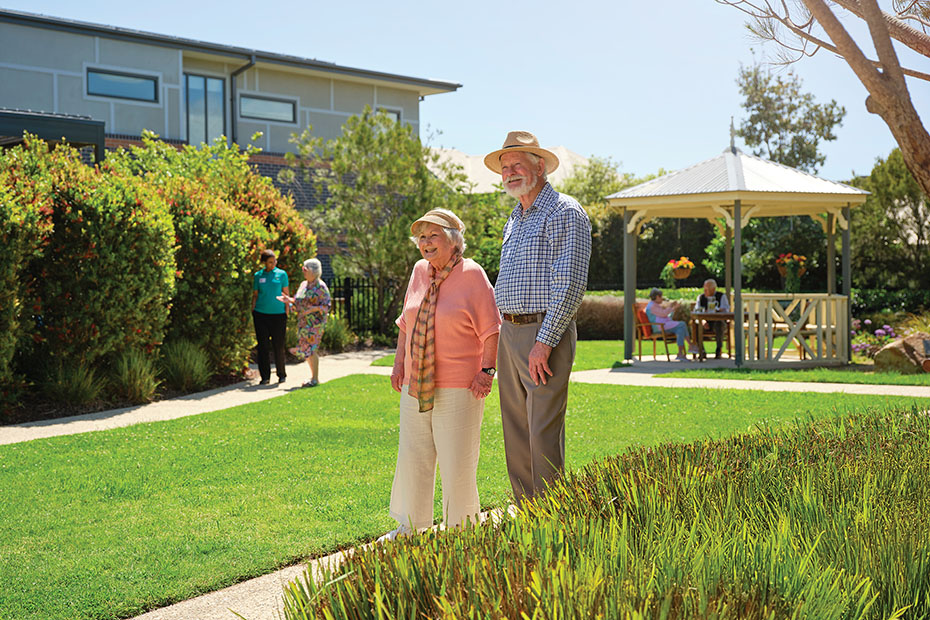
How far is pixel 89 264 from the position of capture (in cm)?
1021

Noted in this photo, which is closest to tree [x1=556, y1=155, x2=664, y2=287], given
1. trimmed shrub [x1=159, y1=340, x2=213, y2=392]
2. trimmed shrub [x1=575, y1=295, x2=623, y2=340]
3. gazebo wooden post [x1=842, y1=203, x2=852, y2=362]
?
trimmed shrub [x1=575, y1=295, x2=623, y2=340]

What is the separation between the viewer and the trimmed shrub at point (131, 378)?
10750mm

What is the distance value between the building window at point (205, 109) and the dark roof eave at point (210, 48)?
46.1 inches

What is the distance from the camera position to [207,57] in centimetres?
2472

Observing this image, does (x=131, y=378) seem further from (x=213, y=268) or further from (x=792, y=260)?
(x=792, y=260)

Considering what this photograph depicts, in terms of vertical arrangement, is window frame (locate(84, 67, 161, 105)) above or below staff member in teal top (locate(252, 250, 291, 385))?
above

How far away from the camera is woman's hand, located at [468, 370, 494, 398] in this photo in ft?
15.1

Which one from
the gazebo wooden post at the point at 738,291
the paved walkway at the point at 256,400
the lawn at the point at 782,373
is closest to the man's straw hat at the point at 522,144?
the paved walkway at the point at 256,400

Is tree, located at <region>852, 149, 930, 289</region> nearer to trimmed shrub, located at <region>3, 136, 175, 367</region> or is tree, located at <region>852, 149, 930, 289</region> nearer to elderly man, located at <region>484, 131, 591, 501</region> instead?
trimmed shrub, located at <region>3, 136, 175, 367</region>

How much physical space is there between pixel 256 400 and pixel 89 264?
102 inches

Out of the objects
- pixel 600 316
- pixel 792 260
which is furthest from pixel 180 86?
pixel 792 260

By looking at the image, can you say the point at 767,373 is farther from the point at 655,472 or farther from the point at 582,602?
the point at 582,602

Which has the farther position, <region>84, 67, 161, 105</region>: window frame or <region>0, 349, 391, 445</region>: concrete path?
<region>84, 67, 161, 105</region>: window frame

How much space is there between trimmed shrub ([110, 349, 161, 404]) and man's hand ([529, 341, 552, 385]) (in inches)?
301
